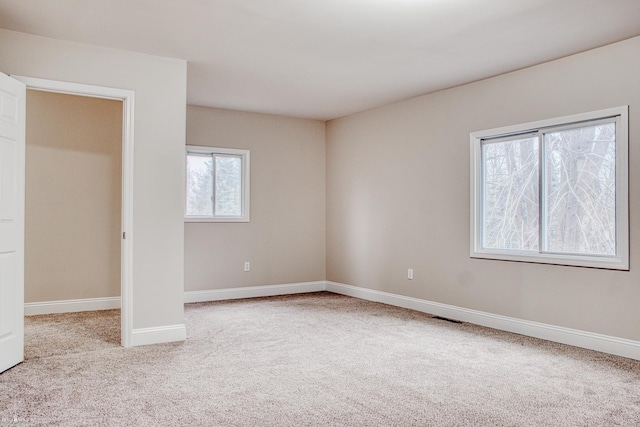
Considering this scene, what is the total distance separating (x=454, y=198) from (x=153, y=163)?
10.2 feet

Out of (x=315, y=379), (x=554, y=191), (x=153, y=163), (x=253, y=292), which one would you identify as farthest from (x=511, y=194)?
(x=253, y=292)

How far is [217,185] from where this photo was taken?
6.37 m

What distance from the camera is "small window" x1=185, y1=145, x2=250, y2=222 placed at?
6.19 m

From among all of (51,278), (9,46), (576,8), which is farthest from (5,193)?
(576,8)

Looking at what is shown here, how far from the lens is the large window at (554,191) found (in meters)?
3.90

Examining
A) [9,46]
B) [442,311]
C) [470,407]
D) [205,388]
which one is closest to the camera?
[470,407]

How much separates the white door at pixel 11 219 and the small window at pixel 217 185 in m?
2.66

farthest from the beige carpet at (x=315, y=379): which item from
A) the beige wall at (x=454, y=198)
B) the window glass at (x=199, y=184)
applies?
the window glass at (x=199, y=184)

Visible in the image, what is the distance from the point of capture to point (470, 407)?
2.72 metres

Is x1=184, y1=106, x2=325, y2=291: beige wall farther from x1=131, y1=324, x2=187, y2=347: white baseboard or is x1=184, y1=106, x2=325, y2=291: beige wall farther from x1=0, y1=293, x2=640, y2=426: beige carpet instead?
x1=131, y1=324, x2=187, y2=347: white baseboard

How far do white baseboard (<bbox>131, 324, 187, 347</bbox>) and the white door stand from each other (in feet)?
2.68

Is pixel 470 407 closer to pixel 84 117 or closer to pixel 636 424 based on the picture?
pixel 636 424

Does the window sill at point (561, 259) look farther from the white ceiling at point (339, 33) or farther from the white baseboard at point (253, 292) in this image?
the white baseboard at point (253, 292)

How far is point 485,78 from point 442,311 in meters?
2.50
